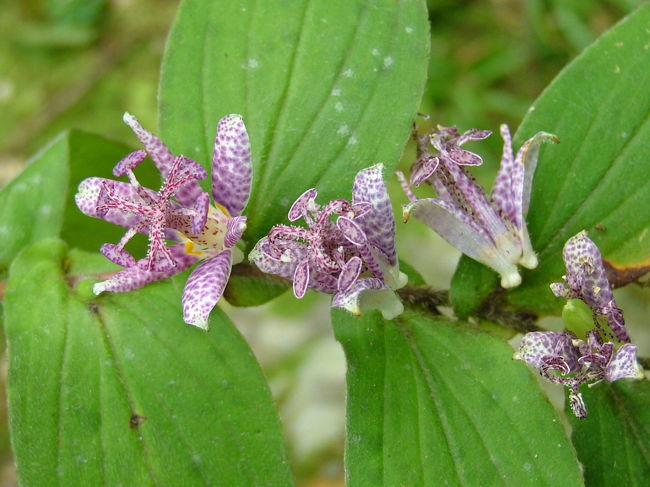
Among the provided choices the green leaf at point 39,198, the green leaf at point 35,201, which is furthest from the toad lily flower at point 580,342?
the green leaf at point 35,201

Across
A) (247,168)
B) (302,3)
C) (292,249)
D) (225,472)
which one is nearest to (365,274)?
(292,249)

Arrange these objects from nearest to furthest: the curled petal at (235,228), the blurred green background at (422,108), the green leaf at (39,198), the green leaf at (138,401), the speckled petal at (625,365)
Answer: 1. the speckled petal at (625,365)
2. the curled petal at (235,228)
3. the green leaf at (138,401)
4. the green leaf at (39,198)
5. the blurred green background at (422,108)

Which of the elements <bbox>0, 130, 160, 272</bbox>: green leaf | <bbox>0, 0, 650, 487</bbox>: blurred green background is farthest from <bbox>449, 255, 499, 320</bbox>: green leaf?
<bbox>0, 0, 650, 487</bbox>: blurred green background

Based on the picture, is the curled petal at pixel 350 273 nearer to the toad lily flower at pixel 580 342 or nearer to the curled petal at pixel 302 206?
the curled petal at pixel 302 206

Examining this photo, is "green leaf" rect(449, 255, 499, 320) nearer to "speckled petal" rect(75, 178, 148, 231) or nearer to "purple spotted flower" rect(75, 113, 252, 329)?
"purple spotted flower" rect(75, 113, 252, 329)

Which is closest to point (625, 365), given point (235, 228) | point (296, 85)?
point (235, 228)

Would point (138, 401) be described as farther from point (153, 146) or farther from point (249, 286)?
point (153, 146)
